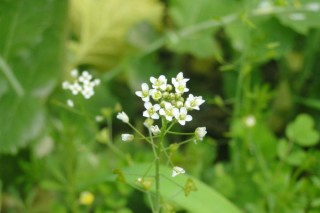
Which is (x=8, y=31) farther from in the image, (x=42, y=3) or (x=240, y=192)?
(x=240, y=192)

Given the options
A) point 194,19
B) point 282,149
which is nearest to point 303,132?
point 282,149

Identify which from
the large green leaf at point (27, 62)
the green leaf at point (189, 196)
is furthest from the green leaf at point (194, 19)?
the green leaf at point (189, 196)

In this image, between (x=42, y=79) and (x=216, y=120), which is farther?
(x=216, y=120)

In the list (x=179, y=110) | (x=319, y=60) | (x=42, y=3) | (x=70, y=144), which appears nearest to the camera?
(x=179, y=110)

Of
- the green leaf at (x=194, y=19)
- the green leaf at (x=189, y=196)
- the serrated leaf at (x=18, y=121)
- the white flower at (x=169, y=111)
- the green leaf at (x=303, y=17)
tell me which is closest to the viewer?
the white flower at (x=169, y=111)

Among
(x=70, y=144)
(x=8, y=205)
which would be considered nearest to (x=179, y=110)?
(x=70, y=144)

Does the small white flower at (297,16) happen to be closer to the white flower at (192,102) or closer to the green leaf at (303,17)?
the green leaf at (303,17)

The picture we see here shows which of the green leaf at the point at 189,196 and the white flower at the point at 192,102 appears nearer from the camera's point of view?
the white flower at the point at 192,102
